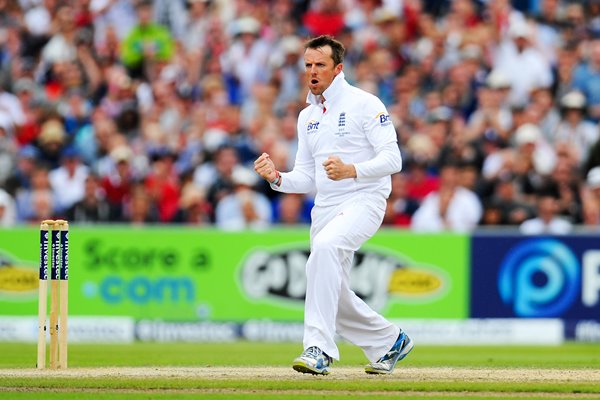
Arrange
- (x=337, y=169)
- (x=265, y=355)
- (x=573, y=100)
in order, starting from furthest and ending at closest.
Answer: (x=573, y=100) → (x=265, y=355) → (x=337, y=169)

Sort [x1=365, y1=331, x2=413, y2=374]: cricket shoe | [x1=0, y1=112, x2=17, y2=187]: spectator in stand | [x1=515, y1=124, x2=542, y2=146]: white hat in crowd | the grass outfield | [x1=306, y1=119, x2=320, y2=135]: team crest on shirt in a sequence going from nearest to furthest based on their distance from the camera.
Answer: the grass outfield
[x1=306, y1=119, x2=320, y2=135]: team crest on shirt
[x1=365, y1=331, x2=413, y2=374]: cricket shoe
[x1=515, y1=124, x2=542, y2=146]: white hat in crowd
[x1=0, y1=112, x2=17, y2=187]: spectator in stand

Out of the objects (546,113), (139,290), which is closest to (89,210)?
(139,290)

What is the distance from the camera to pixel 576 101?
1895 cm

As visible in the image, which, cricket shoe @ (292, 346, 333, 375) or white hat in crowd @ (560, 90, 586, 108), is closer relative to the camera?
cricket shoe @ (292, 346, 333, 375)

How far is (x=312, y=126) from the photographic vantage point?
1044cm

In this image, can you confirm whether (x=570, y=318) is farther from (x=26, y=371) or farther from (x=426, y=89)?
(x=26, y=371)

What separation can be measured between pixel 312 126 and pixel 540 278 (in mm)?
7943

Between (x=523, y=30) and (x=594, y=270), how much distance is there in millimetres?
4521

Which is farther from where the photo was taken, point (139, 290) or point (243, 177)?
point (243, 177)

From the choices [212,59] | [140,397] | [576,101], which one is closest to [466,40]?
[576,101]

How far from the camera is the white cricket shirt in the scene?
399 inches

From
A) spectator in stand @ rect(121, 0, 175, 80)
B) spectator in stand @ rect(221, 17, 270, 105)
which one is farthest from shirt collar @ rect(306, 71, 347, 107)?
spectator in stand @ rect(121, 0, 175, 80)

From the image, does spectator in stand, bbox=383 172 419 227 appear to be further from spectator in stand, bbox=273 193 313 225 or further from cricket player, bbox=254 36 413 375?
cricket player, bbox=254 36 413 375

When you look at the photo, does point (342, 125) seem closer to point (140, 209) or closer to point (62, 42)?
point (140, 209)
